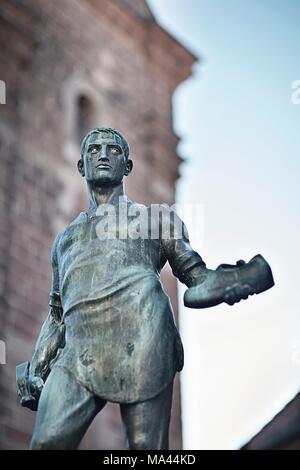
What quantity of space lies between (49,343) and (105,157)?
802 millimetres

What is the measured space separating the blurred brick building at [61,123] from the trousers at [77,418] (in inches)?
418

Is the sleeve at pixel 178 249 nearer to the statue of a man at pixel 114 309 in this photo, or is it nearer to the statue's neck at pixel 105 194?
the statue of a man at pixel 114 309

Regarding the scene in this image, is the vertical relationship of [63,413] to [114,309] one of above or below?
below

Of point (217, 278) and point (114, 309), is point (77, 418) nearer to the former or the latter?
point (114, 309)

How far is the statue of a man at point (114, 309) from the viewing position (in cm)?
390

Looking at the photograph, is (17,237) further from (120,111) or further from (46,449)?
(46,449)

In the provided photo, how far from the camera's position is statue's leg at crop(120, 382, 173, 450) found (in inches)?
153

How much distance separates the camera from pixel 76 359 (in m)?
3.99

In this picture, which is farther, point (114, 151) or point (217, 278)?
point (114, 151)

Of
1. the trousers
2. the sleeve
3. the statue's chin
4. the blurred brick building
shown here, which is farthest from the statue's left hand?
the blurred brick building

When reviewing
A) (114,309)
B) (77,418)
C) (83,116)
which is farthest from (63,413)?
(83,116)

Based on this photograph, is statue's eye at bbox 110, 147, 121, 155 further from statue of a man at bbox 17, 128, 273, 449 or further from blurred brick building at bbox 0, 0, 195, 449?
blurred brick building at bbox 0, 0, 195, 449

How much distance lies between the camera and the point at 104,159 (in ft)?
14.8

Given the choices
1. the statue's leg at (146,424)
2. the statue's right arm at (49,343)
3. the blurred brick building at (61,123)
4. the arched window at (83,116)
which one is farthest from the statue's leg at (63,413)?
the arched window at (83,116)
